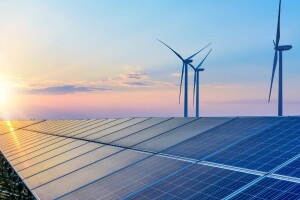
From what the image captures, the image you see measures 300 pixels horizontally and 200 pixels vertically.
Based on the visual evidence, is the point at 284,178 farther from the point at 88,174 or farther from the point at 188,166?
the point at 88,174

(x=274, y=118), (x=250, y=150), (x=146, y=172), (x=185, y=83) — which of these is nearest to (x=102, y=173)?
(x=146, y=172)

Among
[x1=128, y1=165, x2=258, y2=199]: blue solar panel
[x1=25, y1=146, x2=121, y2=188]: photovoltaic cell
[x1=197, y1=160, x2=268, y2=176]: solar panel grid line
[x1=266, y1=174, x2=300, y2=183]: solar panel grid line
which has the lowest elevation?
[x1=25, y1=146, x2=121, y2=188]: photovoltaic cell

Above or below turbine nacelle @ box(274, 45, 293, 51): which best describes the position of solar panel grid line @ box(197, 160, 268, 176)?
below

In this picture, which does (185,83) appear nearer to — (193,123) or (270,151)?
(193,123)

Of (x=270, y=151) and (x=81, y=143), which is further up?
(x=270, y=151)

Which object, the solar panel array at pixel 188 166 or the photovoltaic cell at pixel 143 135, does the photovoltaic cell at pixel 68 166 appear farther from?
the photovoltaic cell at pixel 143 135

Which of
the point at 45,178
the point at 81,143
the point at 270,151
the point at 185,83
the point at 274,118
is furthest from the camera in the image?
the point at 185,83

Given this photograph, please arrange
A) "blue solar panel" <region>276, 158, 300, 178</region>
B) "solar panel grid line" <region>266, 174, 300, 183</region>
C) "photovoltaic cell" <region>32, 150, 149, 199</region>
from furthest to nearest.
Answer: "photovoltaic cell" <region>32, 150, 149, 199</region> < "blue solar panel" <region>276, 158, 300, 178</region> < "solar panel grid line" <region>266, 174, 300, 183</region>

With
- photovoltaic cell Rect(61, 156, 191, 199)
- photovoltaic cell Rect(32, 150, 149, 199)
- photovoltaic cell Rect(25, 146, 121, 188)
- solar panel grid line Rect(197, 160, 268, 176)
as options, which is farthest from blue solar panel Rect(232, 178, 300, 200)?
photovoltaic cell Rect(25, 146, 121, 188)

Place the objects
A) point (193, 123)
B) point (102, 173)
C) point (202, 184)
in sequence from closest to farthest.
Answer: point (202, 184), point (102, 173), point (193, 123)

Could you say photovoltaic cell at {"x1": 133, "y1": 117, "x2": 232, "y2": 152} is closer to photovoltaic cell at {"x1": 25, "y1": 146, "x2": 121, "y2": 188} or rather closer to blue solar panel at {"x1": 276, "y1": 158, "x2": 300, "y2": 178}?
photovoltaic cell at {"x1": 25, "y1": 146, "x2": 121, "y2": 188}
